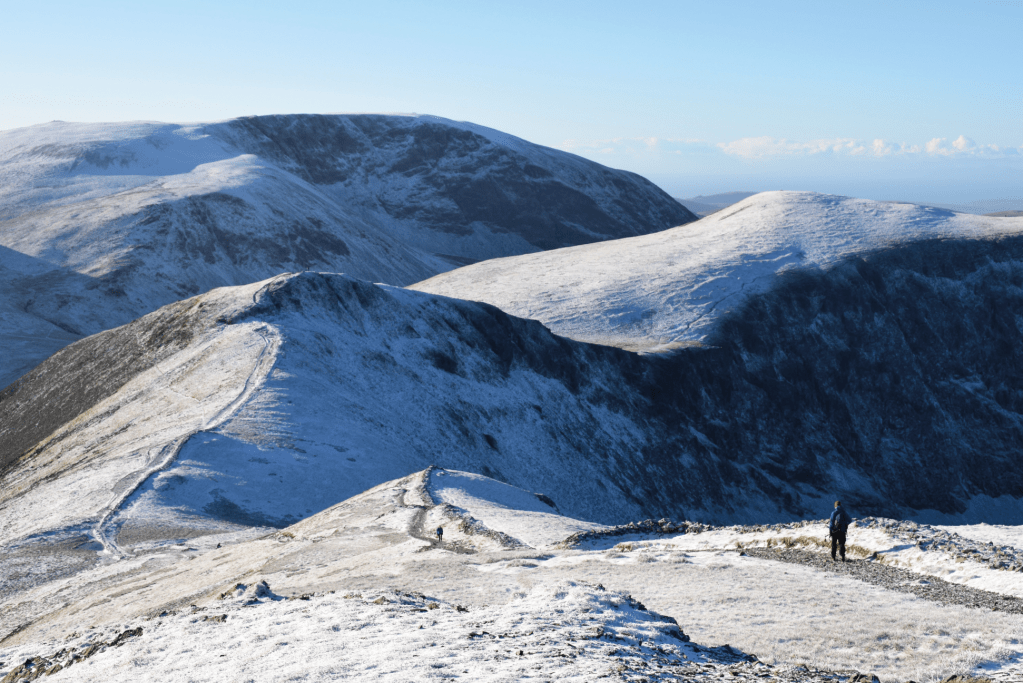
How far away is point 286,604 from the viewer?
1683 cm

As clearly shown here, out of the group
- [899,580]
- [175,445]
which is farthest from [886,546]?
[175,445]

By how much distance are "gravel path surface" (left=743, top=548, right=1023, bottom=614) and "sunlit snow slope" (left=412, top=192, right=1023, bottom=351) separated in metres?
38.7

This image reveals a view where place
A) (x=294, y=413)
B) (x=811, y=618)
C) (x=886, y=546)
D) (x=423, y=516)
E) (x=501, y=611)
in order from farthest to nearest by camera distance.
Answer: (x=294, y=413) < (x=423, y=516) < (x=886, y=546) < (x=501, y=611) < (x=811, y=618)

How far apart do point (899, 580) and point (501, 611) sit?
836 centimetres

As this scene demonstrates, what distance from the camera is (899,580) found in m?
17.1

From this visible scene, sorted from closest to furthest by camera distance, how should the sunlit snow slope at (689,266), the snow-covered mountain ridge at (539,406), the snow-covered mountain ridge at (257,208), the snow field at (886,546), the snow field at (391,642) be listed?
the snow field at (391,642)
the snow field at (886,546)
the snow-covered mountain ridge at (539,406)
the sunlit snow slope at (689,266)
the snow-covered mountain ridge at (257,208)

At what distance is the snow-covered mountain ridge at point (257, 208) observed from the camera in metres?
80.0

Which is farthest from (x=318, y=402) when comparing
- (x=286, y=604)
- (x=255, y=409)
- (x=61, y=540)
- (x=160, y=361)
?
(x=286, y=604)

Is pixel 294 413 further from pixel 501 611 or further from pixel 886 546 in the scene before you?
pixel 886 546

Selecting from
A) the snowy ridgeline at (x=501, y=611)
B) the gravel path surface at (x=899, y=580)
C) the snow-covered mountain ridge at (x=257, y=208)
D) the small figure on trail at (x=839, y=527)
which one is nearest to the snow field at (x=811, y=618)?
the snowy ridgeline at (x=501, y=611)

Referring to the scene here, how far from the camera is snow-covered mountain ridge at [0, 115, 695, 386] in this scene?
80000mm

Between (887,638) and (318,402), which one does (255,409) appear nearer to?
(318,402)

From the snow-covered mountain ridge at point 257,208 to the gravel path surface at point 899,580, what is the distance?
60739 millimetres

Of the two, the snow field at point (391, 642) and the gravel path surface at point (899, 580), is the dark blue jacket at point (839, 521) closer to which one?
the gravel path surface at point (899, 580)
